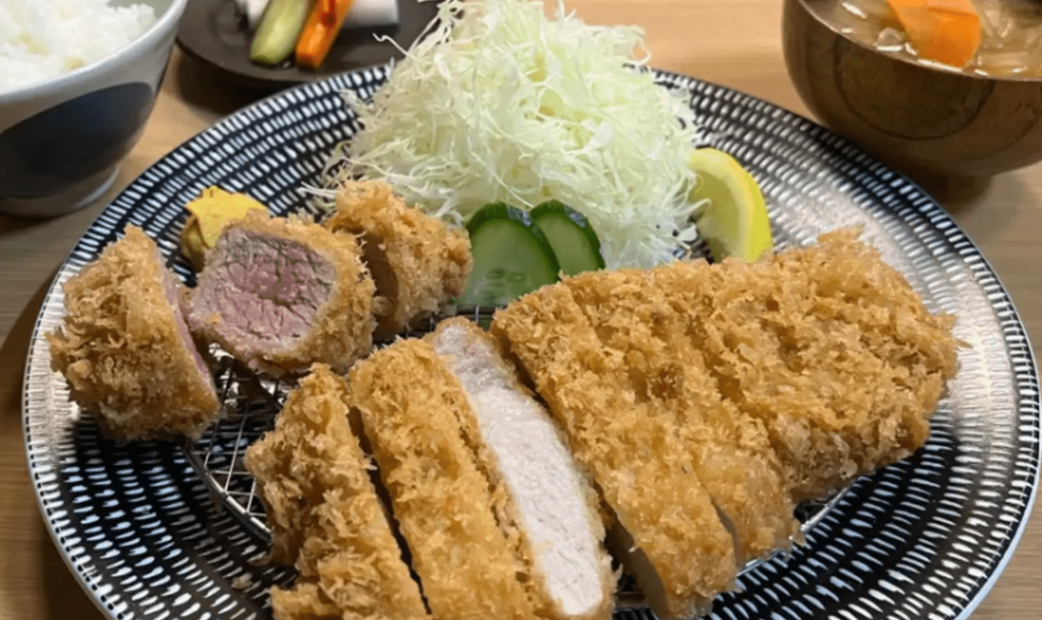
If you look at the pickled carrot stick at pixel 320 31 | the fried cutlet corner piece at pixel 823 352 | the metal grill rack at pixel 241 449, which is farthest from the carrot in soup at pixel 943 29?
the pickled carrot stick at pixel 320 31

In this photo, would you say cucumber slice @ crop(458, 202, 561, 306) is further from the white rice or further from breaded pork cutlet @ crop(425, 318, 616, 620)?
the white rice

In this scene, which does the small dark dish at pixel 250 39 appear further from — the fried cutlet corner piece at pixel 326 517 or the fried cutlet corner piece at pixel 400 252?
the fried cutlet corner piece at pixel 326 517

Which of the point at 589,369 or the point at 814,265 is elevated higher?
the point at 814,265

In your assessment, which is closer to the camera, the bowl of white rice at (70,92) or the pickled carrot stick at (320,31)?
the bowl of white rice at (70,92)

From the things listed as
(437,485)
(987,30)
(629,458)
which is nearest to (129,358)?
(437,485)

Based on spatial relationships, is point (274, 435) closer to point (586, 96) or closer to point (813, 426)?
point (813, 426)

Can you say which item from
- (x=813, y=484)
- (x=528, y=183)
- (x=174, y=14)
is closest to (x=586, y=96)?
(x=528, y=183)
